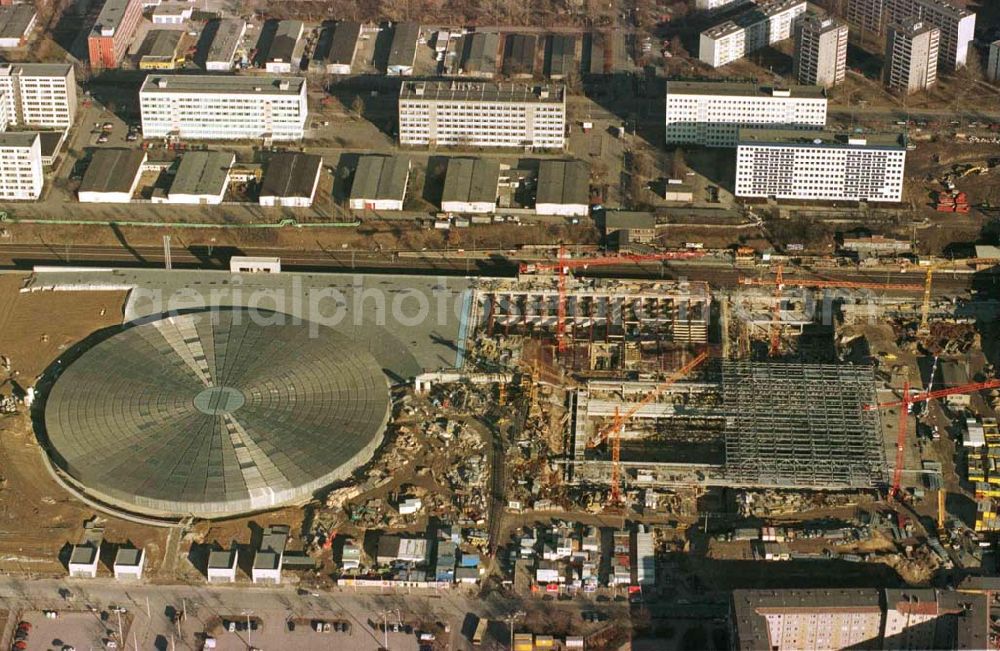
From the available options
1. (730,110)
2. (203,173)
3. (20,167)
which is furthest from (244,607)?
(730,110)

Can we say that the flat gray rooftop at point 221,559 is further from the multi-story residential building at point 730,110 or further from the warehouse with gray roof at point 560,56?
the warehouse with gray roof at point 560,56

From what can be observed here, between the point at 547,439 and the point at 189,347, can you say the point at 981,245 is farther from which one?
the point at 189,347

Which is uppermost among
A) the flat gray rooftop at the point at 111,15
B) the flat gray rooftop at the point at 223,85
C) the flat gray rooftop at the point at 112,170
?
the flat gray rooftop at the point at 111,15

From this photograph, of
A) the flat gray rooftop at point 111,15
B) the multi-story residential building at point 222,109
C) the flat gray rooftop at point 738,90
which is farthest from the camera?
the flat gray rooftop at point 111,15

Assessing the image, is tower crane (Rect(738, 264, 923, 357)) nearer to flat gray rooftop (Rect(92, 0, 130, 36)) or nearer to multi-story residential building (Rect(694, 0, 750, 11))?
multi-story residential building (Rect(694, 0, 750, 11))

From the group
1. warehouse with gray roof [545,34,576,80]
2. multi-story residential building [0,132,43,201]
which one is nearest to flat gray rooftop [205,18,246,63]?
multi-story residential building [0,132,43,201]

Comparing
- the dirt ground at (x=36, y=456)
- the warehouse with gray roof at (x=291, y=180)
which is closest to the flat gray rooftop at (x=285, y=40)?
the warehouse with gray roof at (x=291, y=180)

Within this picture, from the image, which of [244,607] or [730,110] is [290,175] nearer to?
[730,110]
